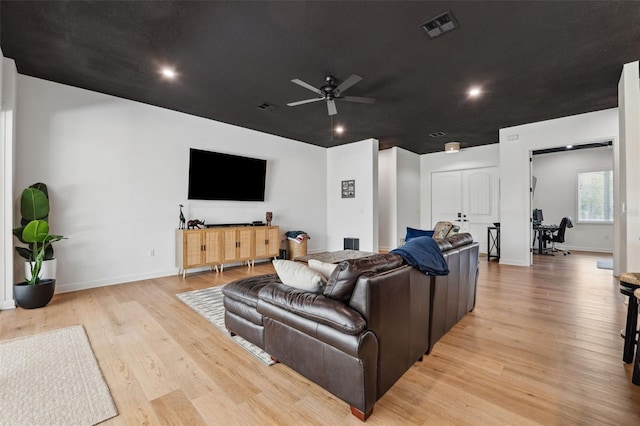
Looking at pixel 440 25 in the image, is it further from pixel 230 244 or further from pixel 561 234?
pixel 561 234

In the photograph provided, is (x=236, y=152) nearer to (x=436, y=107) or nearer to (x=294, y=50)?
(x=294, y=50)

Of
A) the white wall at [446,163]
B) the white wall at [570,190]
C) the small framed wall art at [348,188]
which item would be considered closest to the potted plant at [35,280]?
the small framed wall art at [348,188]

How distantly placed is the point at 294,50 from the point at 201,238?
132 inches

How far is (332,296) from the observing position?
1681 mm

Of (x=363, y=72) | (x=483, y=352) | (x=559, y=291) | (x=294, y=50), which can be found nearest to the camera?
(x=483, y=352)

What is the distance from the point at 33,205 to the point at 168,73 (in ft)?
7.72

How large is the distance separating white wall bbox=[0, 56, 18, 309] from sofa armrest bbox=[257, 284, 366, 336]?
338cm

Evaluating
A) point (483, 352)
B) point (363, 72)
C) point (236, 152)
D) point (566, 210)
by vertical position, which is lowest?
point (483, 352)

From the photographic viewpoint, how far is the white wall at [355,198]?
6672mm

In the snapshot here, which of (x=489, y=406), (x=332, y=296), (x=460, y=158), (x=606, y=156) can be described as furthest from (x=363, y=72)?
(x=606, y=156)

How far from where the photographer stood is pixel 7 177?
3.17m

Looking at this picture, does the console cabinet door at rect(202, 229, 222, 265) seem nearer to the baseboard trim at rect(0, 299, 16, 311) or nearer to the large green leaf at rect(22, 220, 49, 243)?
the large green leaf at rect(22, 220, 49, 243)

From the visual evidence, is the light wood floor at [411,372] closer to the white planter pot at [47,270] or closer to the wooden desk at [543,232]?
the white planter pot at [47,270]

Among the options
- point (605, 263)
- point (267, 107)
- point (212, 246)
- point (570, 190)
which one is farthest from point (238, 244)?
point (570, 190)
